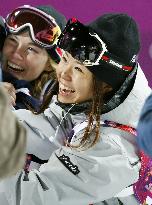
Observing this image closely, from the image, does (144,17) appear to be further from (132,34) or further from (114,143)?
(114,143)

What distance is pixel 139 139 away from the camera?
0.87 meters

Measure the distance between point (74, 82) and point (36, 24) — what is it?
1.01 meters

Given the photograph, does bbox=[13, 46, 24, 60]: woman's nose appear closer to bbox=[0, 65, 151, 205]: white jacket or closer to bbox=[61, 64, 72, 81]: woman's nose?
bbox=[61, 64, 72, 81]: woman's nose

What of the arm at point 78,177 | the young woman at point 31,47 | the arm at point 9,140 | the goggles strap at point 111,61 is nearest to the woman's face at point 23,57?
the young woman at point 31,47

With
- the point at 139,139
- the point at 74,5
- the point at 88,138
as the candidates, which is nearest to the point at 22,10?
the point at 74,5

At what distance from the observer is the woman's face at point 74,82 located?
1457 millimetres

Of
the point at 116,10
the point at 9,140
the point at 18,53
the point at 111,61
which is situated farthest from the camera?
the point at 116,10

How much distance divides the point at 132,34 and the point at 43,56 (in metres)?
1.05

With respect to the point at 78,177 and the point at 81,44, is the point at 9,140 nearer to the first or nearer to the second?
the point at 78,177

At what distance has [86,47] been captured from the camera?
1.48 m

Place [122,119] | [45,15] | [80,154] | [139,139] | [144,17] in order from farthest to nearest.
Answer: [144,17] < [45,15] < [122,119] < [80,154] < [139,139]

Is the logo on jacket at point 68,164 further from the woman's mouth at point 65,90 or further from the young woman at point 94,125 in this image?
the woman's mouth at point 65,90

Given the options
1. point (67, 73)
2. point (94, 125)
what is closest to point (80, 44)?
point (67, 73)

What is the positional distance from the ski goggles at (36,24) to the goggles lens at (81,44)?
0.81 m
